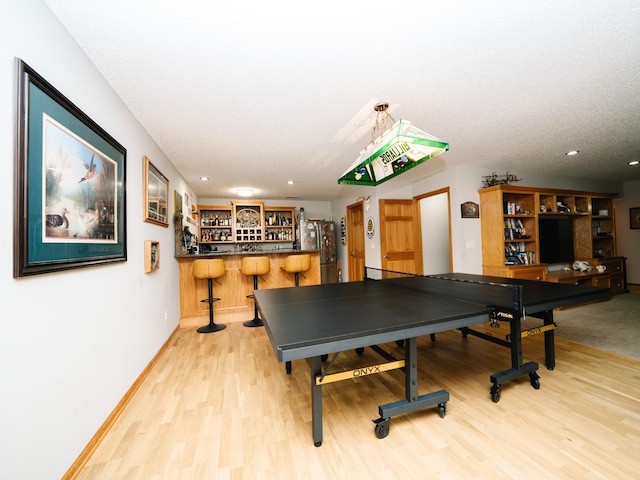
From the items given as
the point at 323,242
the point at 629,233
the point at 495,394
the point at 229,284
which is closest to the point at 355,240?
the point at 323,242

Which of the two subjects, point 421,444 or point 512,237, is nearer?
point 421,444

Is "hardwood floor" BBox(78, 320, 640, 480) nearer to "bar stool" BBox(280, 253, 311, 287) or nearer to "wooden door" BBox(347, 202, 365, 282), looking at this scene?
"bar stool" BBox(280, 253, 311, 287)

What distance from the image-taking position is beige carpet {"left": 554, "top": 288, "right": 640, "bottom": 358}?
2730 millimetres

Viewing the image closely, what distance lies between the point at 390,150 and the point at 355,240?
14.5 ft

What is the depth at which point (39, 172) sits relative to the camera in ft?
3.80

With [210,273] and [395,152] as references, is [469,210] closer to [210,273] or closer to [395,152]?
[395,152]

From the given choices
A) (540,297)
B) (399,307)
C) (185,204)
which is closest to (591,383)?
(540,297)

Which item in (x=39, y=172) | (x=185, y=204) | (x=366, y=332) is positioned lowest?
(x=366, y=332)

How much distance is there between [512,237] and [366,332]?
13.7 ft

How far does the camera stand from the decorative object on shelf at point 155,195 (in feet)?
8.13

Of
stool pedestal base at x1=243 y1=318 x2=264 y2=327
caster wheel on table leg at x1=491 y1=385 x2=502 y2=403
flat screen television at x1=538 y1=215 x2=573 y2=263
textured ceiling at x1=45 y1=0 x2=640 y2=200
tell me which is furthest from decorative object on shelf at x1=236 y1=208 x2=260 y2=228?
flat screen television at x1=538 y1=215 x2=573 y2=263

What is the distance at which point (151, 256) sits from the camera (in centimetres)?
257

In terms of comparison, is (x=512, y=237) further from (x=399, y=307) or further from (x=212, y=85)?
(x=212, y=85)

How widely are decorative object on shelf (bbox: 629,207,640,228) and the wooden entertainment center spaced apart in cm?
52
